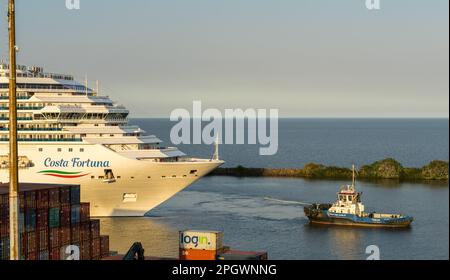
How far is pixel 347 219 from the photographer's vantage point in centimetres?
4947

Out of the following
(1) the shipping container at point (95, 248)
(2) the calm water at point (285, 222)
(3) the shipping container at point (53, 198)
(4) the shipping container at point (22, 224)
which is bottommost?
(2) the calm water at point (285, 222)

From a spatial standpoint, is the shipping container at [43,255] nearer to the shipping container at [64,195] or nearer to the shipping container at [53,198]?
the shipping container at [53,198]

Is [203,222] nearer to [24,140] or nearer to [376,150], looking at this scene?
[24,140]

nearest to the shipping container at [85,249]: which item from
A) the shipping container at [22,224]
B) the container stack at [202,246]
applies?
the shipping container at [22,224]

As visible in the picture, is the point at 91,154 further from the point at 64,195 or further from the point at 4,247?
the point at 4,247

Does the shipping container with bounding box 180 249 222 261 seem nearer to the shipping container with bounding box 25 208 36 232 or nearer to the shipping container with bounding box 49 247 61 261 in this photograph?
the shipping container with bounding box 49 247 61 261

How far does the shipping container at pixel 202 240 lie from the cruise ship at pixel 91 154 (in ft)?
70.6

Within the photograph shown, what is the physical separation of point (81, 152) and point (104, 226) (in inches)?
211

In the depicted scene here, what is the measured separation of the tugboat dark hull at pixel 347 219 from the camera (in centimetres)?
4794

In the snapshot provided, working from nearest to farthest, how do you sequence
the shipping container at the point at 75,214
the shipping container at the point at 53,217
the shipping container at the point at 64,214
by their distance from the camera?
the shipping container at the point at 53,217 → the shipping container at the point at 64,214 → the shipping container at the point at 75,214

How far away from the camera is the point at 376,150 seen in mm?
142875

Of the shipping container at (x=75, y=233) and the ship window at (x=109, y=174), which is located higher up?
the ship window at (x=109, y=174)

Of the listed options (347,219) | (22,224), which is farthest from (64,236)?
(347,219)
